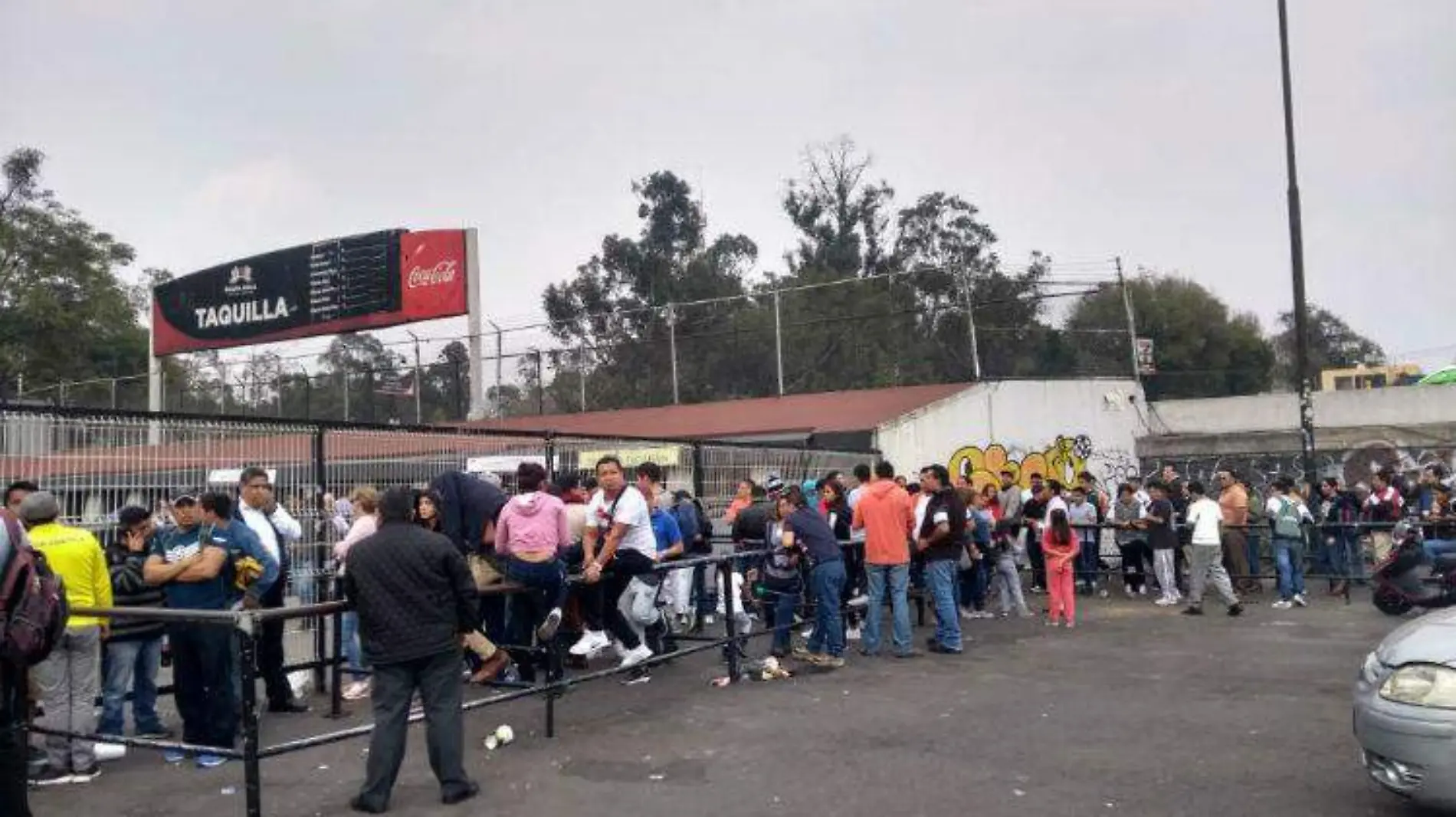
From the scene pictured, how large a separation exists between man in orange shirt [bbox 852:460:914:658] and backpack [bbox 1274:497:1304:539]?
624cm

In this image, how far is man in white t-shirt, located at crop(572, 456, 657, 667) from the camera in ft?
30.5

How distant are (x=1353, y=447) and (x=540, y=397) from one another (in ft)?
64.9

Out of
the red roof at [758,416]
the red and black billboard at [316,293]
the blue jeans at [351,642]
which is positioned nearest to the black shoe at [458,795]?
the blue jeans at [351,642]

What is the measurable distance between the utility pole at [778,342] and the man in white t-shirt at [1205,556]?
15499 mm

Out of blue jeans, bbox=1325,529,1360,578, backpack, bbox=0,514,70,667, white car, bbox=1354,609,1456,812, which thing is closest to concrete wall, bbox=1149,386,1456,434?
blue jeans, bbox=1325,529,1360,578

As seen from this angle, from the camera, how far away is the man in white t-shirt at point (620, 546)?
930cm

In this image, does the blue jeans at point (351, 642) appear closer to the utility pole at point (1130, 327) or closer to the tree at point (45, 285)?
the utility pole at point (1130, 327)

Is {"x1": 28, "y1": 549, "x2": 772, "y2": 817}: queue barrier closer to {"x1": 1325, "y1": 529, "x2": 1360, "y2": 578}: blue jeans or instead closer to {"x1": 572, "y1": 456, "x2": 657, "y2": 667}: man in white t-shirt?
{"x1": 572, "y1": 456, "x2": 657, "y2": 667}: man in white t-shirt

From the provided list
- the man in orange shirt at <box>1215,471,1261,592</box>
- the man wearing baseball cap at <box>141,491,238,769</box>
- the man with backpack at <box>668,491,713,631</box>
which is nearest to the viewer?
the man wearing baseball cap at <box>141,491,238,769</box>

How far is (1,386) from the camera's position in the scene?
34.4 metres

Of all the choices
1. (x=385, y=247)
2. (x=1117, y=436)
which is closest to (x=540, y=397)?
(x=385, y=247)

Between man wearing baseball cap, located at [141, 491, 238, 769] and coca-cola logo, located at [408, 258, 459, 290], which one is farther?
coca-cola logo, located at [408, 258, 459, 290]

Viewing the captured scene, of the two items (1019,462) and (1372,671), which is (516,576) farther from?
(1019,462)

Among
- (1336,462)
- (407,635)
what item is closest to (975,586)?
(407,635)
